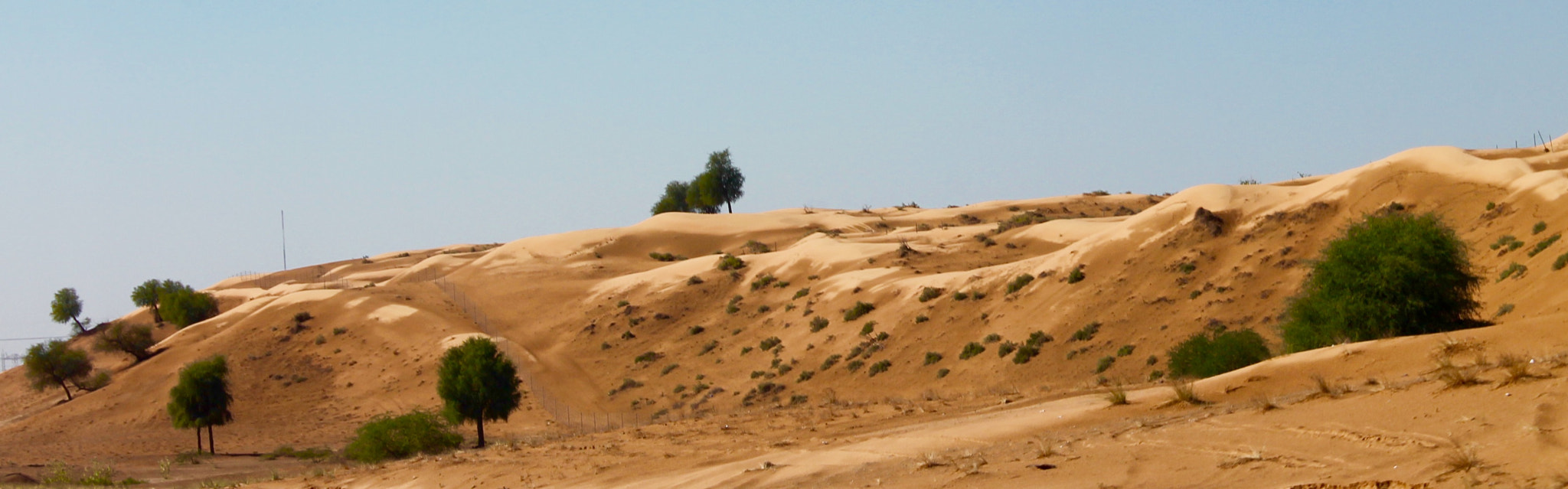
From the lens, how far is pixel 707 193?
10950 centimetres

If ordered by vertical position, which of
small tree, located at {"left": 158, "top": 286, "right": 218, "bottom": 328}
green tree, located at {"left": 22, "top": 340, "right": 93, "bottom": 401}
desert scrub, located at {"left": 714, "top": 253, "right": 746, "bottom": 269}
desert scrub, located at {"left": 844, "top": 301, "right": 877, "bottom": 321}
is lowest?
desert scrub, located at {"left": 844, "top": 301, "right": 877, "bottom": 321}

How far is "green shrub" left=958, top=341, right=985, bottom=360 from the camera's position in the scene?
42.1 m

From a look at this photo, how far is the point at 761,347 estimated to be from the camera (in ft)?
170

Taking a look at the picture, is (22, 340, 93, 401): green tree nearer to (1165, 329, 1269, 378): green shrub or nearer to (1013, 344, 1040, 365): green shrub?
(1013, 344, 1040, 365): green shrub

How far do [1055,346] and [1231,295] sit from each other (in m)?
5.88

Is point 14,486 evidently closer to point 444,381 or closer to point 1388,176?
point 444,381

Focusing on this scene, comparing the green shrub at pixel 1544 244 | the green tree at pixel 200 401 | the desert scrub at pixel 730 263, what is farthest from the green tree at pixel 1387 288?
the desert scrub at pixel 730 263

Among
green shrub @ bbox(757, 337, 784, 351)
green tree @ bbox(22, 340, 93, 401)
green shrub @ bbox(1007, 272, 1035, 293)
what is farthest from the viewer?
green tree @ bbox(22, 340, 93, 401)

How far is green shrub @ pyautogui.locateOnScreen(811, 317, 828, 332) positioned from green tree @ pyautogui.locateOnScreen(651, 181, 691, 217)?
67303mm

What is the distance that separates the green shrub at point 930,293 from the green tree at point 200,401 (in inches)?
1122

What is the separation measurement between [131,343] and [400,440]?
152 feet

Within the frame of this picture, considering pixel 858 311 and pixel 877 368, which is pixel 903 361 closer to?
pixel 877 368

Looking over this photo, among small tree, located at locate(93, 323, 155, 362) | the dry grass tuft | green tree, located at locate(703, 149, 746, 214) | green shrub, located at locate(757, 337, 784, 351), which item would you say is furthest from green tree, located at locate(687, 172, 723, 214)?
the dry grass tuft

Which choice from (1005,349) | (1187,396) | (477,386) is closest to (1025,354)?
(1005,349)
